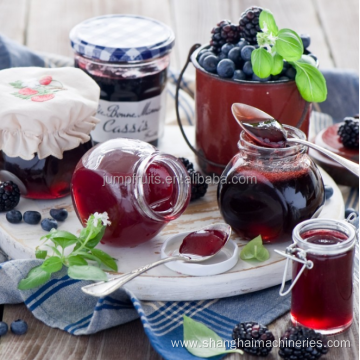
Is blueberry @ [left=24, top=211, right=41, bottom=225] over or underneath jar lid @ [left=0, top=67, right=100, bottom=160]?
underneath

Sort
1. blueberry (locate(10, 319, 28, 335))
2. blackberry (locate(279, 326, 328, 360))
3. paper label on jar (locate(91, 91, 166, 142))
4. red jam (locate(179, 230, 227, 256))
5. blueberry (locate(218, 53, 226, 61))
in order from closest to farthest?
blackberry (locate(279, 326, 328, 360)) → blueberry (locate(10, 319, 28, 335)) → red jam (locate(179, 230, 227, 256)) → blueberry (locate(218, 53, 226, 61)) → paper label on jar (locate(91, 91, 166, 142))

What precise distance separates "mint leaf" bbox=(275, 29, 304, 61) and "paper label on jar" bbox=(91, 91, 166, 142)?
1.16 ft

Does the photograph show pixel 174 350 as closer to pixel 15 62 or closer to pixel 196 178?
pixel 196 178

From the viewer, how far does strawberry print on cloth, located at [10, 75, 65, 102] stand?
52.3 inches

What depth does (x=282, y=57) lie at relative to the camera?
53.1 inches

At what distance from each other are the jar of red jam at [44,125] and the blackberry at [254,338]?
53 cm

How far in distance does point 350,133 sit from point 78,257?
79 cm

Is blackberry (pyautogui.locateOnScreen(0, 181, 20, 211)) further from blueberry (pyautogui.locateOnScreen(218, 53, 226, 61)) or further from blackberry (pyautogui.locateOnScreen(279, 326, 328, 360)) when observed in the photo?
blackberry (pyautogui.locateOnScreen(279, 326, 328, 360))

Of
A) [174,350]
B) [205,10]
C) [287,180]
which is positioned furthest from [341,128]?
[205,10]

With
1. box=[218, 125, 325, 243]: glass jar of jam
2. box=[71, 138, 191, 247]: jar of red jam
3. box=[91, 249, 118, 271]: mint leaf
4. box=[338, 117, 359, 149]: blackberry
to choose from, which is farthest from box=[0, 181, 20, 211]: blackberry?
box=[338, 117, 359, 149]: blackberry

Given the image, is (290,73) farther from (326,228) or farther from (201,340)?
(201,340)

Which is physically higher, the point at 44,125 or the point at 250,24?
the point at 250,24

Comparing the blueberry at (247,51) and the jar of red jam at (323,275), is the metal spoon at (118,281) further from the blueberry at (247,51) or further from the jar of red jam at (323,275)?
the blueberry at (247,51)

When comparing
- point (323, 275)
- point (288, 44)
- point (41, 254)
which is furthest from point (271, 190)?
point (41, 254)
